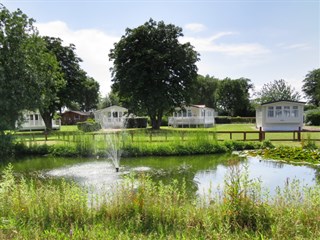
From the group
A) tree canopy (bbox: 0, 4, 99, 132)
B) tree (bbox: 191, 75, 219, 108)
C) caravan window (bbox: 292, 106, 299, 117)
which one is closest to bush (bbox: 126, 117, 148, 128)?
caravan window (bbox: 292, 106, 299, 117)

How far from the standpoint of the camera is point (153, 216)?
4.36 m

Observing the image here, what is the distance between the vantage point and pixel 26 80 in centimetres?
1606

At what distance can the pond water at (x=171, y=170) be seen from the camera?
28.7 feet

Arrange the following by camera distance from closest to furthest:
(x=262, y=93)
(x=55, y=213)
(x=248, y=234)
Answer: (x=248, y=234) < (x=55, y=213) < (x=262, y=93)

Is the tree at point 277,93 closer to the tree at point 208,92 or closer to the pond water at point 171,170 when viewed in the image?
the tree at point 208,92

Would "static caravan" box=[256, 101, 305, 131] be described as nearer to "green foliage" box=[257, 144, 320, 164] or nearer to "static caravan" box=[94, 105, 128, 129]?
"green foliage" box=[257, 144, 320, 164]

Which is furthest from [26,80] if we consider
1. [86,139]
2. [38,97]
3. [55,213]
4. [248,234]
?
[248,234]

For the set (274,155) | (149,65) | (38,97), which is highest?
(149,65)

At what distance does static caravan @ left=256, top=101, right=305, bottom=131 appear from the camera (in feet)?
93.9

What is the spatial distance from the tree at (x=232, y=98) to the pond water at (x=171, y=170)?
141ft

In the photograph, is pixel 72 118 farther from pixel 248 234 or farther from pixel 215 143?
pixel 248 234

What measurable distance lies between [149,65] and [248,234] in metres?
26.7

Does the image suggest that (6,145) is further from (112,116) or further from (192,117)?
(112,116)

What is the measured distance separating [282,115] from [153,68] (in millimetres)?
14435
